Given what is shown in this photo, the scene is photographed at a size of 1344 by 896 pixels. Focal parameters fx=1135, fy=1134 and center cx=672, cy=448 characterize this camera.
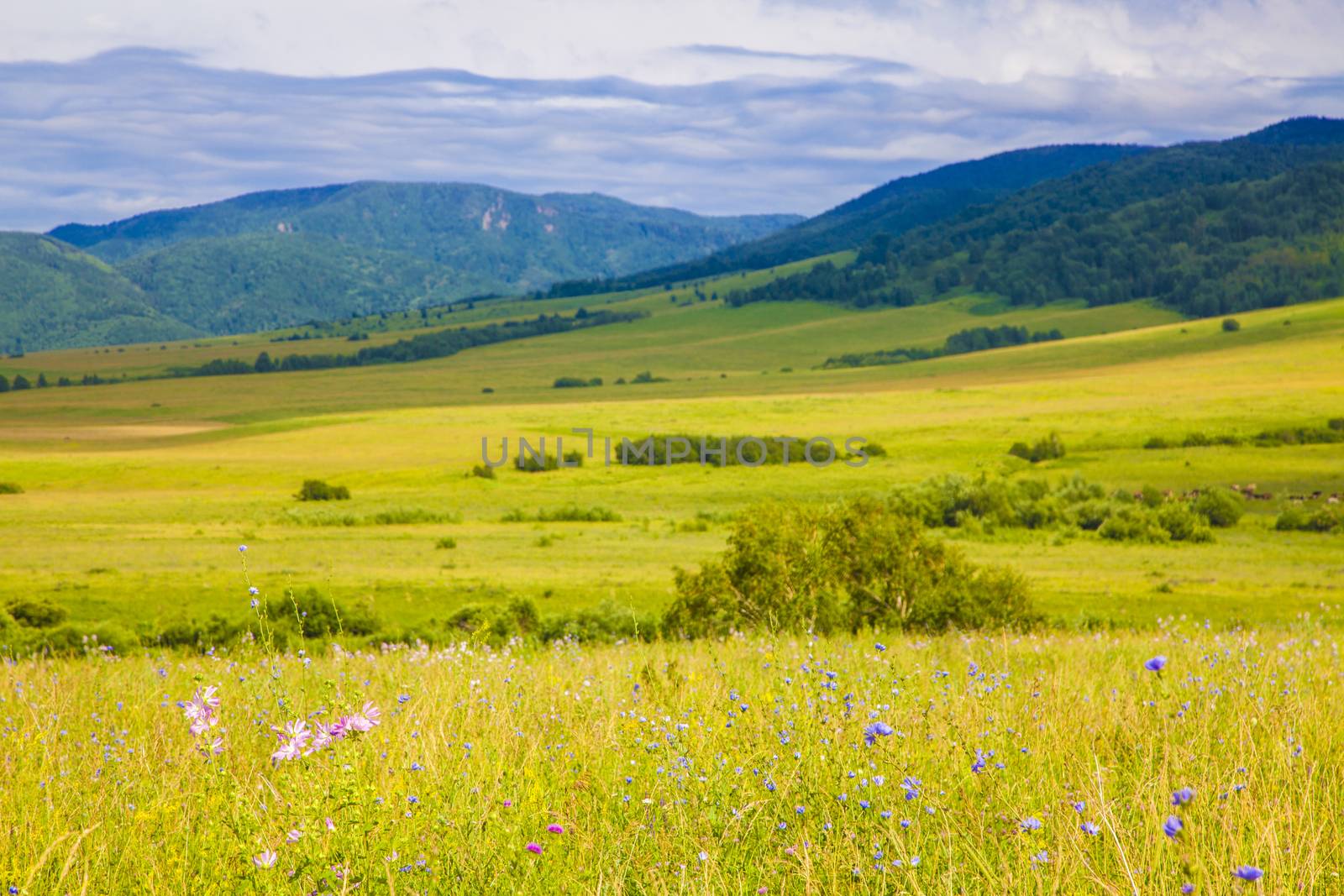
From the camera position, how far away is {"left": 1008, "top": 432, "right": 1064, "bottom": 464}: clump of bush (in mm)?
84125

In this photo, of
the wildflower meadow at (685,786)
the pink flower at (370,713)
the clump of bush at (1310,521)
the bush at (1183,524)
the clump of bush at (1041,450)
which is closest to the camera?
the wildflower meadow at (685,786)

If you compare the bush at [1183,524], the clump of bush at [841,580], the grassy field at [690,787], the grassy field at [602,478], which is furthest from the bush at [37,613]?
the bush at [1183,524]

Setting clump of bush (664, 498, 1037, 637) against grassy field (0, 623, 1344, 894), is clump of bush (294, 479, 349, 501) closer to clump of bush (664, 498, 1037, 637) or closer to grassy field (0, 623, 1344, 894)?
clump of bush (664, 498, 1037, 637)

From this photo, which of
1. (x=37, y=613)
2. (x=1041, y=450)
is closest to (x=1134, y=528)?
(x=1041, y=450)

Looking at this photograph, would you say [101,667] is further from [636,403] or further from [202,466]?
[636,403]

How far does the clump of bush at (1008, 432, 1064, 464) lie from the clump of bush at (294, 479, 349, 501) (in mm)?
48389

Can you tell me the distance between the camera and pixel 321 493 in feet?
242

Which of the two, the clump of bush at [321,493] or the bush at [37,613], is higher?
the bush at [37,613]

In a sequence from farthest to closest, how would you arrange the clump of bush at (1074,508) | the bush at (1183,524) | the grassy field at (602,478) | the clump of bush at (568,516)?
the clump of bush at (568,516), the clump of bush at (1074,508), the bush at (1183,524), the grassy field at (602,478)

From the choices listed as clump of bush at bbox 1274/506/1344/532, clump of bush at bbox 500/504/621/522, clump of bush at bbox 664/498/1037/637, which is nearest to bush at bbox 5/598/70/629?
clump of bush at bbox 664/498/1037/637

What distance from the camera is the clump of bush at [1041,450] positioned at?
8412 cm

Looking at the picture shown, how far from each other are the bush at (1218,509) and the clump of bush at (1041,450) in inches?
1009

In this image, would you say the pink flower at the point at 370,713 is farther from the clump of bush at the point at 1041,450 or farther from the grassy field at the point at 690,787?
the clump of bush at the point at 1041,450

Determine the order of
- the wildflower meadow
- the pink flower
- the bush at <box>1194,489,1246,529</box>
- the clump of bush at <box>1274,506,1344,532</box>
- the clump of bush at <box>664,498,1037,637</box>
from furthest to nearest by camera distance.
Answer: the bush at <box>1194,489,1246,529</box> < the clump of bush at <box>1274,506,1344,532</box> < the clump of bush at <box>664,498,1037,637</box> < the pink flower < the wildflower meadow
